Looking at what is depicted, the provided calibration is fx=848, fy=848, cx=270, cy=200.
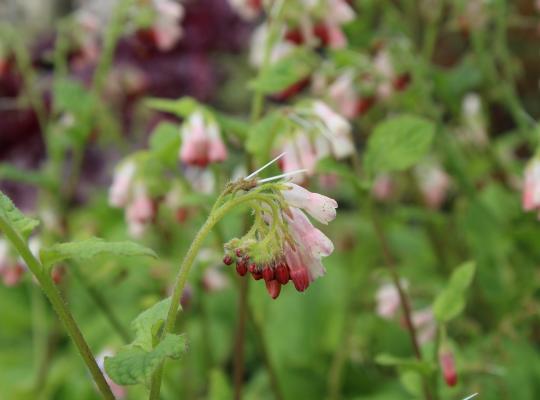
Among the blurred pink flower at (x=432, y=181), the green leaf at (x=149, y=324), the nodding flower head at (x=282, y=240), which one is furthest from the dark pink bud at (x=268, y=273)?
the blurred pink flower at (x=432, y=181)

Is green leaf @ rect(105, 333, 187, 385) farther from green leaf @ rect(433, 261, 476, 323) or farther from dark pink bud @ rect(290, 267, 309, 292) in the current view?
green leaf @ rect(433, 261, 476, 323)

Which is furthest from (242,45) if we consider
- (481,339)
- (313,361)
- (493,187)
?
(481,339)

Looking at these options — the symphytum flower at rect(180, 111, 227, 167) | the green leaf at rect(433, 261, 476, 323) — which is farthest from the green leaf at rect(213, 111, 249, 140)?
the green leaf at rect(433, 261, 476, 323)

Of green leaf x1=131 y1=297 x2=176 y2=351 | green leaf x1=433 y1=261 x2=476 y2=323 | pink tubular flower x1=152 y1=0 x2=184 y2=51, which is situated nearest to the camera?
green leaf x1=131 y1=297 x2=176 y2=351

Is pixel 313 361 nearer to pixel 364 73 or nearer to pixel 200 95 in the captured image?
pixel 364 73

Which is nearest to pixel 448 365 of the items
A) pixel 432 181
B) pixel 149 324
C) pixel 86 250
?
pixel 149 324

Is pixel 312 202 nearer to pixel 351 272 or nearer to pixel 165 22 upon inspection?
pixel 165 22

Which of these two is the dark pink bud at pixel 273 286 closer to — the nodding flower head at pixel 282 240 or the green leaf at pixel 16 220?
the nodding flower head at pixel 282 240
